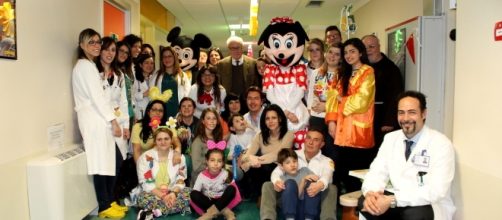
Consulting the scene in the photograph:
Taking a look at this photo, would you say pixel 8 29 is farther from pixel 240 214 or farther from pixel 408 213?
pixel 408 213

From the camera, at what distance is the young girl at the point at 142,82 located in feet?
14.1

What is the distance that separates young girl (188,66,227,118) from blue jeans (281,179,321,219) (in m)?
1.52

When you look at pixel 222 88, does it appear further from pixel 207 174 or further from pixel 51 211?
pixel 51 211

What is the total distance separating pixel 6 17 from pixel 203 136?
1826mm

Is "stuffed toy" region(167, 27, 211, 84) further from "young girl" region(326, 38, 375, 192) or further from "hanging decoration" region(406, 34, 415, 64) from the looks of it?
"hanging decoration" region(406, 34, 415, 64)

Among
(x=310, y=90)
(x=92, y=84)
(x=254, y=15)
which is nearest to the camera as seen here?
(x=92, y=84)

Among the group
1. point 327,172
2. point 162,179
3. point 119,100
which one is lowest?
point 162,179

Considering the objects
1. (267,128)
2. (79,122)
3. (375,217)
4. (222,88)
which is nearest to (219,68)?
(222,88)

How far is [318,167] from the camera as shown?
3.26 metres

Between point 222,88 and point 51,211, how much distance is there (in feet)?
6.92

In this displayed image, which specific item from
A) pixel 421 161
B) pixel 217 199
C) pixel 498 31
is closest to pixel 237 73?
pixel 217 199

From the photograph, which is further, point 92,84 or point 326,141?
point 326,141

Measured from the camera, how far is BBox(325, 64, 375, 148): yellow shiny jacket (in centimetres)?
311

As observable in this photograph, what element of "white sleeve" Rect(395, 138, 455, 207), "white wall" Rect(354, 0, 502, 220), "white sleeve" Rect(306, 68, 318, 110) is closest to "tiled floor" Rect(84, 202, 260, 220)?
"white sleeve" Rect(306, 68, 318, 110)
